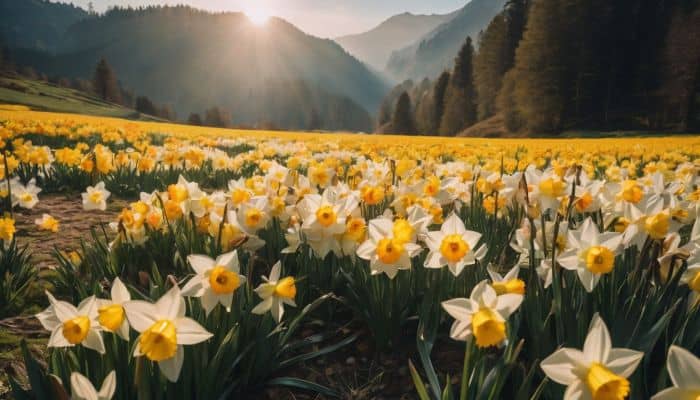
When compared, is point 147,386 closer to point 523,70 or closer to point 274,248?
point 274,248

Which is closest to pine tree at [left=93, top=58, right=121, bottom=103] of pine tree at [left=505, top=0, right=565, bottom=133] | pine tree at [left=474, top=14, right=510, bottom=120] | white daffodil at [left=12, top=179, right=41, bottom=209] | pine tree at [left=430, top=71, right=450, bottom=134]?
pine tree at [left=430, top=71, right=450, bottom=134]

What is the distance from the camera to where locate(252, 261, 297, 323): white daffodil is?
1.58 meters

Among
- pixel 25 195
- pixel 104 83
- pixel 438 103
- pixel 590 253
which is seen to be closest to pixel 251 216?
pixel 590 253

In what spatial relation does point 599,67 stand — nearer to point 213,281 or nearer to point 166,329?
point 213,281

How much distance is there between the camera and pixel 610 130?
3148cm

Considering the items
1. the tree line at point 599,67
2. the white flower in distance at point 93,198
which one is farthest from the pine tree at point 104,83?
the white flower in distance at point 93,198

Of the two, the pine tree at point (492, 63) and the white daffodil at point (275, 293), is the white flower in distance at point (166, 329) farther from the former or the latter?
the pine tree at point (492, 63)

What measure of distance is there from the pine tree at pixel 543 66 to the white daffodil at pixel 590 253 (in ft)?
112

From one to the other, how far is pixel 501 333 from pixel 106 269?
2440 millimetres

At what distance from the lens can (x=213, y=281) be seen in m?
1.43

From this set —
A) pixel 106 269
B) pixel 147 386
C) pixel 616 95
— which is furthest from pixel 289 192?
pixel 616 95

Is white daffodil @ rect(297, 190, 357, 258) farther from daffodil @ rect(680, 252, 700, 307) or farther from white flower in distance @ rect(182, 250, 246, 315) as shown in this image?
daffodil @ rect(680, 252, 700, 307)

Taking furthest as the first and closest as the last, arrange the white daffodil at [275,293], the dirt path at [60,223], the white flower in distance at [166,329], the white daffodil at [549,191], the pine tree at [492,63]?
the pine tree at [492,63], the dirt path at [60,223], the white daffodil at [549,191], the white daffodil at [275,293], the white flower in distance at [166,329]

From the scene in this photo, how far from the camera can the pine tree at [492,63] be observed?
42.2 m
